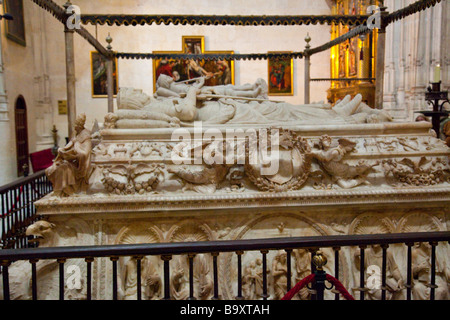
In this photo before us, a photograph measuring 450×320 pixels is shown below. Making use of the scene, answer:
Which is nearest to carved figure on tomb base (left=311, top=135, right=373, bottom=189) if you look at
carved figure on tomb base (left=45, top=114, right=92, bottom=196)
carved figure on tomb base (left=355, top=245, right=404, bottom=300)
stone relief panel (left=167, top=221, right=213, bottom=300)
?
carved figure on tomb base (left=355, top=245, right=404, bottom=300)

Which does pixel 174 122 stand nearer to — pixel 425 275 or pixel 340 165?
pixel 340 165

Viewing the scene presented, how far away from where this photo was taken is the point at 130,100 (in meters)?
4.33

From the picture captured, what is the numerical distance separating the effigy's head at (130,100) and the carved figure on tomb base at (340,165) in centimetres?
202

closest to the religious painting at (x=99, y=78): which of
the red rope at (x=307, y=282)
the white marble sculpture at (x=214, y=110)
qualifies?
the white marble sculpture at (x=214, y=110)

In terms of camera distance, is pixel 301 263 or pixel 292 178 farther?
pixel 292 178

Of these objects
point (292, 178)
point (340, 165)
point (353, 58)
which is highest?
point (353, 58)

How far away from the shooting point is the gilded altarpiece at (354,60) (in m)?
10.3

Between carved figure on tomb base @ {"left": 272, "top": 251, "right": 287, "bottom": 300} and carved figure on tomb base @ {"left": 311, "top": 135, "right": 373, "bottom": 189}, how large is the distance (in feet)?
3.06

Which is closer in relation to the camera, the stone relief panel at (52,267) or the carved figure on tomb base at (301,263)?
the stone relief panel at (52,267)

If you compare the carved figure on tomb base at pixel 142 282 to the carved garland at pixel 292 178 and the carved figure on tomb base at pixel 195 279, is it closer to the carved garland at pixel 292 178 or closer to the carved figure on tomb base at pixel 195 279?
the carved figure on tomb base at pixel 195 279

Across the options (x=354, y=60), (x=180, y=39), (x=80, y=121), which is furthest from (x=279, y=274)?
(x=180, y=39)

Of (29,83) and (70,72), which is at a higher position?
(29,83)

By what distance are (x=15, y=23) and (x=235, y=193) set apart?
862cm

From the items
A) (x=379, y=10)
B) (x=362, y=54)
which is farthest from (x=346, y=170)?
(x=362, y=54)
